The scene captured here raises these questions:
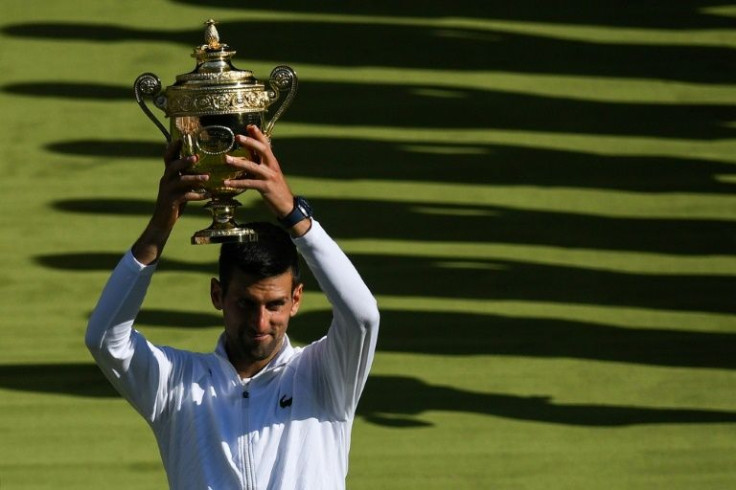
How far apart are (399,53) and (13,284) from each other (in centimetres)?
127

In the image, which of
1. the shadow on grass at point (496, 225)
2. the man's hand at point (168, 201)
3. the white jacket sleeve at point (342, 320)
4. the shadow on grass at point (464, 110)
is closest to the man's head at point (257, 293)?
the white jacket sleeve at point (342, 320)

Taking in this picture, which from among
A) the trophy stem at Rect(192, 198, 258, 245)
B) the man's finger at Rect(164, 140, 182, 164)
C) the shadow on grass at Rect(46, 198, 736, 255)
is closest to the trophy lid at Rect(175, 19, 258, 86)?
the man's finger at Rect(164, 140, 182, 164)

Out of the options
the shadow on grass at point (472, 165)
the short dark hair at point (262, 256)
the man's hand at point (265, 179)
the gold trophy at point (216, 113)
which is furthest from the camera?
the shadow on grass at point (472, 165)

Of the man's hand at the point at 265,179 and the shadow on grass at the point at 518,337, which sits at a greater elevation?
the man's hand at the point at 265,179

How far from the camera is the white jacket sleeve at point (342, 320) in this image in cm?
306

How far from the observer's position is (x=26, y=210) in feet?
16.1

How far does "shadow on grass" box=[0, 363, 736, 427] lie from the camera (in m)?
4.90

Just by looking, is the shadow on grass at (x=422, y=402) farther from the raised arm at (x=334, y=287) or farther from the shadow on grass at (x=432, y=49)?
the raised arm at (x=334, y=287)

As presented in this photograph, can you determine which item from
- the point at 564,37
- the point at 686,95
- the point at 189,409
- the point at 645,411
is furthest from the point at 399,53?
the point at 189,409

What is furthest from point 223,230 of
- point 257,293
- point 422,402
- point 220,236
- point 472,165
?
point 472,165

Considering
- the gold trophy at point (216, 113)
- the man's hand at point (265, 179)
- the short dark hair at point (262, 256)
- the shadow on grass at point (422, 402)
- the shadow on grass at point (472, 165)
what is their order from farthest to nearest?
the shadow on grass at point (472, 165) → the shadow on grass at point (422, 402) → the short dark hair at point (262, 256) → the gold trophy at point (216, 113) → the man's hand at point (265, 179)

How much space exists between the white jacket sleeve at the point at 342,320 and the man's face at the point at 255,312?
0.10m

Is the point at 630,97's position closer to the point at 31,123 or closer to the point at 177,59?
the point at 177,59

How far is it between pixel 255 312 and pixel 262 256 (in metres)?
0.11
